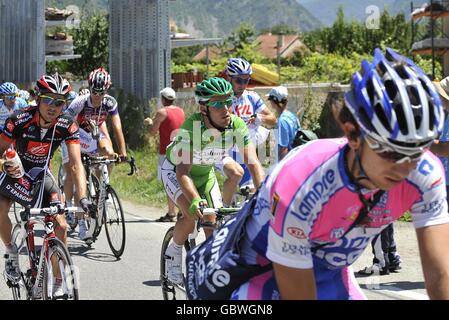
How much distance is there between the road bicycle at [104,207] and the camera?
33.0 feet

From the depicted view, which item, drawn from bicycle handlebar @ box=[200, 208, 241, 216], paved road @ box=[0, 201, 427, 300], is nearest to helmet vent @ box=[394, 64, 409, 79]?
bicycle handlebar @ box=[200, 208, 241, 216]

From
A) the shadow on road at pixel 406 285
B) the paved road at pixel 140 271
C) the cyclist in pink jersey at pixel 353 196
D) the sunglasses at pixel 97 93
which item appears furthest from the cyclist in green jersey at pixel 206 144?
the sunglasses at pixel 97 93

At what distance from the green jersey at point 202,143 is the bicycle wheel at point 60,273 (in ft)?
3.40

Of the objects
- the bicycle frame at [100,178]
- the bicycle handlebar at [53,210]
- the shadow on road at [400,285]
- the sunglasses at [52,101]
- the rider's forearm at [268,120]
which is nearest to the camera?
the bicycle handlebar at [53,210]

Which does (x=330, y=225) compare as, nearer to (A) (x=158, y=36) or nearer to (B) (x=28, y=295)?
(B) (x=28, y=295)

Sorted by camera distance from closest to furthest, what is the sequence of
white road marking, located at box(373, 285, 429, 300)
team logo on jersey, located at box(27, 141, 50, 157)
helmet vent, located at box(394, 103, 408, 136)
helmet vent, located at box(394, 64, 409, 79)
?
helmet vent, located at box(394, 103, 408, 136), helmet vent, located at box(394, 64, 409, 79), team logo on jersey, located at box(27, 141, 50, 157), white road marking, located at box(373, 285, 429, 300)

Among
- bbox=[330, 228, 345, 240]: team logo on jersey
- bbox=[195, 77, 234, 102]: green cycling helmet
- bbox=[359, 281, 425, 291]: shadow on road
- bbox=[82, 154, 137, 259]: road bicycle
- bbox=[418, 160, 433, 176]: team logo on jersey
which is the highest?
bbox=[195, 77, 234, 102]: green cycling helmet

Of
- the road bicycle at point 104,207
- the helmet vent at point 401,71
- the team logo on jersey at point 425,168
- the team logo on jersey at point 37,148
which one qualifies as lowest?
the road bicycle at point 104,207

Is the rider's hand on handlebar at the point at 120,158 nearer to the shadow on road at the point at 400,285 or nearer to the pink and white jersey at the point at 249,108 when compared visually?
the pink and white jersey at the point at 249,108

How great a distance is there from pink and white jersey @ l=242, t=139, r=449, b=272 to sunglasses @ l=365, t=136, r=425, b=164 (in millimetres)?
211

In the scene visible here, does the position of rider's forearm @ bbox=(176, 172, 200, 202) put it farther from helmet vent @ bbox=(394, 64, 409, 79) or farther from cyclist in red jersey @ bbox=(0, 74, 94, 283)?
helmet vent @ bbox=(394, 64, 409, 79)

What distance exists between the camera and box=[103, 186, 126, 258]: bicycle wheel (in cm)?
998

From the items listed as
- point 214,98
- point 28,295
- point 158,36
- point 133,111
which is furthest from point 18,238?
point 158,36

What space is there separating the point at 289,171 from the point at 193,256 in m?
0.79
